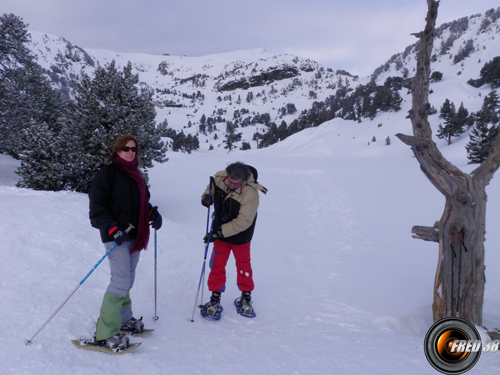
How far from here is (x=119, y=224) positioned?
9.62 feet

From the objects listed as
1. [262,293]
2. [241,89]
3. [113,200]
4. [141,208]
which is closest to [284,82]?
[241,89]

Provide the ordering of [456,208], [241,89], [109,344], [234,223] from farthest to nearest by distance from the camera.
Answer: [241,89] < [234,223] < [456,208] < [109,344]

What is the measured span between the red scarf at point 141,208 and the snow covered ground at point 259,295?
3.42 ft

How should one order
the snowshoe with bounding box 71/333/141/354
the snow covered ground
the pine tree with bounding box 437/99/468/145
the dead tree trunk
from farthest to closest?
the pine tree with bounding box 437/99/468/145 → the dead tree trunk → the snow covered ground → the snowshoe with bounding box 71/333/141/354

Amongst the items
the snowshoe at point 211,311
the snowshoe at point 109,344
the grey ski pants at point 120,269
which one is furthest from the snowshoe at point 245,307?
the grey ski pants at point 120,269

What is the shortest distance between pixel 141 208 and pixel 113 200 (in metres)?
0.29

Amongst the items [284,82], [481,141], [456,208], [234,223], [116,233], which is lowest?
[116,233]

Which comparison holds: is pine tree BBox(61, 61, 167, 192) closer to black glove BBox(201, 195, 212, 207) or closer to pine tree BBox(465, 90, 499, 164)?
black glove BBox(201, 195, 212, 207)

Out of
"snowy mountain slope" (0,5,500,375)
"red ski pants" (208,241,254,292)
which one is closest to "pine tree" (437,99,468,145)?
"snowy mountain slope" (0,5,500,375)

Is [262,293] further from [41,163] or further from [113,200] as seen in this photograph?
[41,163]

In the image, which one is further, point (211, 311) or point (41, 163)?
point (41, 163)

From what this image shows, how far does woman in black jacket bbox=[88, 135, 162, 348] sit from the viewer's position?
9.11 ft

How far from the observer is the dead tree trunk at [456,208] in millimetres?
3426

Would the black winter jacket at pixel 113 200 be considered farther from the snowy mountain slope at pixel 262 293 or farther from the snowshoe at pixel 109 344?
the snowy mountain slope at pixel 262 293
